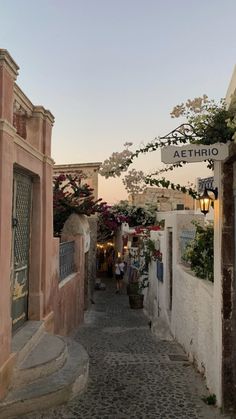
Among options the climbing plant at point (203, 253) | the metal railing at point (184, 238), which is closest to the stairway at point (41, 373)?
the climbing plant at point (203, 253)

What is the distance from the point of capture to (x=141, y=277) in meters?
17.1

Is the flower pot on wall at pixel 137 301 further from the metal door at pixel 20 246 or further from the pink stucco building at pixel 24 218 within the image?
the metal door at pixel 20 246

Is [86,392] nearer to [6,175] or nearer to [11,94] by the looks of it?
[6,175]

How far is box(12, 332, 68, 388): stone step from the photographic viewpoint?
17.9ft

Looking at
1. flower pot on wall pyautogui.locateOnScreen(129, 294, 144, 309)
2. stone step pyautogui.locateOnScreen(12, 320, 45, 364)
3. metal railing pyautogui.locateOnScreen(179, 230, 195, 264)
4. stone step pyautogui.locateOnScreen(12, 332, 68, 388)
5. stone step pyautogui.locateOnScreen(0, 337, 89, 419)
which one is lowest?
flower pot on wall pyautogui.locateOnScreen(129, 294, 144, 309)

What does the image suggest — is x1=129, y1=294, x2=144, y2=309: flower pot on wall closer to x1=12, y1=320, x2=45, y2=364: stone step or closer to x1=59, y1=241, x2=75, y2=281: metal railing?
x1=59, y1=241, x2=75, y2=281: metal railing

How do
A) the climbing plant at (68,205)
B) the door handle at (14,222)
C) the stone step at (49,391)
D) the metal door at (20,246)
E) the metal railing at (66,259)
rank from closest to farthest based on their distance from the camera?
1. the stone step at (49,391)
2. the door handle at (14,222)
3. the metal door at (20,246)
4. the metal railing at (66,259)
5. the climbing plant at (68,205)

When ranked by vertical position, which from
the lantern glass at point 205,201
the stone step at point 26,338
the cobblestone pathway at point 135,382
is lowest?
the cobblestone pathway at point 135,382

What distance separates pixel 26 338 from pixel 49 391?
47.1 inches

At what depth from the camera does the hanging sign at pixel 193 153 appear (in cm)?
505

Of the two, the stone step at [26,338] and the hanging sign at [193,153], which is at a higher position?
the hanging sign at [193,153]

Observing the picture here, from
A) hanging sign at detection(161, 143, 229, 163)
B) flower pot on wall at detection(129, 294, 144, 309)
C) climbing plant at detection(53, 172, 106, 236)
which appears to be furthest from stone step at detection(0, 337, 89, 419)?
flower pot on wall at detection(129, 294, 144, 309)

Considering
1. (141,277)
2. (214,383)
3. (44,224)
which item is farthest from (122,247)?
(214,383)

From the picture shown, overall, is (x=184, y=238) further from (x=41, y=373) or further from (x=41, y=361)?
(x=41, y=373)
